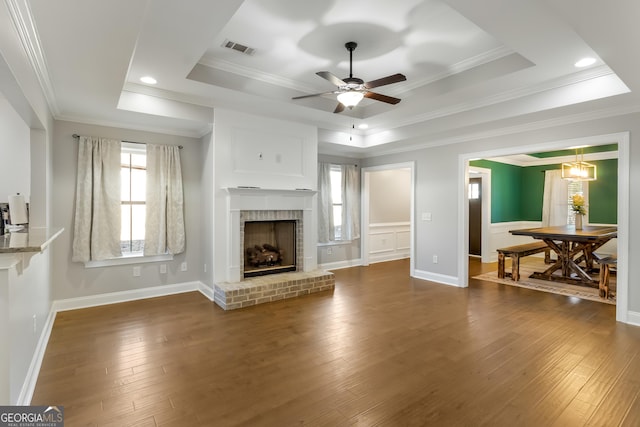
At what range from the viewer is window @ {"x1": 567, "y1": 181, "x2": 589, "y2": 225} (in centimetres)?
752

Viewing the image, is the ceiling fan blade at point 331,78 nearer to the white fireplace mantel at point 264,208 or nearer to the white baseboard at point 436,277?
the white fireplace mantel at point 264,208

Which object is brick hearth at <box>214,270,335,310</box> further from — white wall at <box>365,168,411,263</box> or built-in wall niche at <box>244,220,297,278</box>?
white wall at <box>365,168,411,263</box>

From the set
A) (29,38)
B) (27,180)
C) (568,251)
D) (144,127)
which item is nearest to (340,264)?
(568,251)

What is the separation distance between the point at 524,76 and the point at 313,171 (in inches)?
121

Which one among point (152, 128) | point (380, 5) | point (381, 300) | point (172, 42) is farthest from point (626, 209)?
point (152, 128)

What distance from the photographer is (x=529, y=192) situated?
8.61 m

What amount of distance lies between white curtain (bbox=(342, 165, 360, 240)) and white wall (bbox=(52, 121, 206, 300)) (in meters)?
3.00

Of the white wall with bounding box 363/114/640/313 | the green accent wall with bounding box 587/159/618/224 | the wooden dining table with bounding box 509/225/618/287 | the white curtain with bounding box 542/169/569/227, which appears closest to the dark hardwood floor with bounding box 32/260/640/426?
the wooden dining table with bounding box 509/225/618/287

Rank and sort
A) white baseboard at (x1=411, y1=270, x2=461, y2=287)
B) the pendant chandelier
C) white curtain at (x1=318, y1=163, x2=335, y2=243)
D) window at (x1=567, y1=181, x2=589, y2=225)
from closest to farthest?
white baseboard at (x1=411, y1=270, x2=461, y2=287) < the pendant chandelier < white curtain at (x1=318, y1=163, x2=335, y2=243) < window at (x1=567, y1=181, x2=589, y2=225)

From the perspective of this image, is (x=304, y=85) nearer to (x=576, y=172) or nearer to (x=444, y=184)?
(x=444, y=184)

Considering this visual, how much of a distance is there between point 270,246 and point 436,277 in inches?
117

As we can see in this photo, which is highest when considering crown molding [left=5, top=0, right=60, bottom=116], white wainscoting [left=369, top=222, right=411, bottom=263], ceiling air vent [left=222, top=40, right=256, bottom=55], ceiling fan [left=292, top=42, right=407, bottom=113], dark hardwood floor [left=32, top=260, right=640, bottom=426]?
ceiling air vent [left=222, top=40, right=256, bottom=55]

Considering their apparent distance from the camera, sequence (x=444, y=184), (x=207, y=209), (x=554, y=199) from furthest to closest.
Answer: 1. (x=554, y=199)
2. (x=444, y=184)
3. (x=207, y=209)

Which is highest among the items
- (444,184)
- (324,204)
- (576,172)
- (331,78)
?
(331,78)
